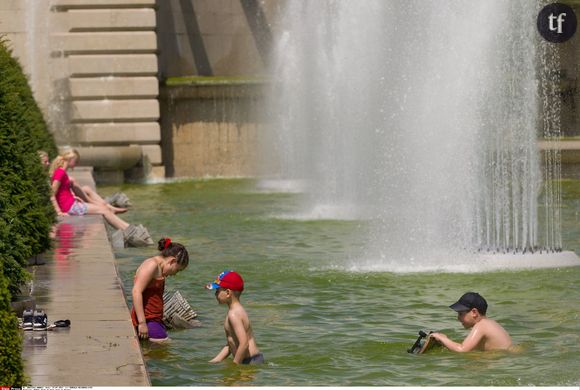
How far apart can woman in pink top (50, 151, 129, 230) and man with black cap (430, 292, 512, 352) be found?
378 inches

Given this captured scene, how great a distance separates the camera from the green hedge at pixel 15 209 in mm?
8281

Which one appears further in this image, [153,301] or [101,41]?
[101,41]

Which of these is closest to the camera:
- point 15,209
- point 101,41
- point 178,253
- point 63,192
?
point 178,253

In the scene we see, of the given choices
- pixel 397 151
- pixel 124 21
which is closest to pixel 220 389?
pixel 397 151

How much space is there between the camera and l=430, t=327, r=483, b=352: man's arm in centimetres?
1179

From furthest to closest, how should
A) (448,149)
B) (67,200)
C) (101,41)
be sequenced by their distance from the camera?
(101,41) < (67,200) < (448,149)

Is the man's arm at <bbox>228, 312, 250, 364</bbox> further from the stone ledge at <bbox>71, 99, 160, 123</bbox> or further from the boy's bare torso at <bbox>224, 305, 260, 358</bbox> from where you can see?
the stone ledge at <bbox>71, 99, 160, 123</bbox>

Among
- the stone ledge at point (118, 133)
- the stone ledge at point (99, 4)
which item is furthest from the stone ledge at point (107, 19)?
the stone ledge at point (118, 133)

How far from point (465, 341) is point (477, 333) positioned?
114 mm

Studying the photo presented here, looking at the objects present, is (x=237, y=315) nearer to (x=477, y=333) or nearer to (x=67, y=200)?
(x=477, y=333)

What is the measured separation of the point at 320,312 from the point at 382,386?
10.7 ft

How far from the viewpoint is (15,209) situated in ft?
42.5

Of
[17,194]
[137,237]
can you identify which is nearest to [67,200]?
[137,237]

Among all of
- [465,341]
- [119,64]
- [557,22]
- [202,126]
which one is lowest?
[465,341]
